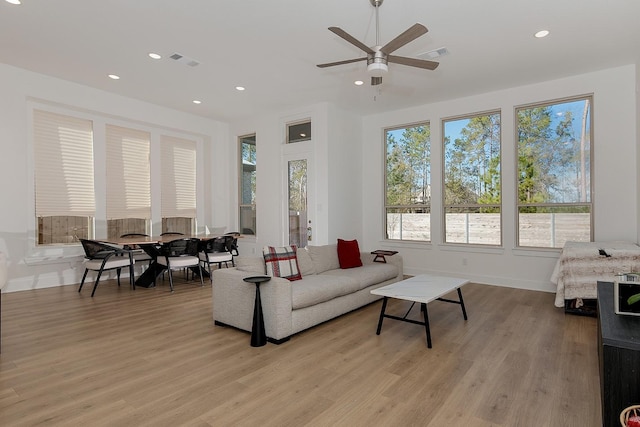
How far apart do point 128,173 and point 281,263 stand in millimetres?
4412

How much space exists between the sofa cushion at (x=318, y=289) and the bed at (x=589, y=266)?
8.18ft

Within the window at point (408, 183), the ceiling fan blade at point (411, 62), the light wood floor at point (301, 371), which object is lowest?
the light wood floor at point (301, 371)

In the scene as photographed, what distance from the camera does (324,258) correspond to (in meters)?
4.85

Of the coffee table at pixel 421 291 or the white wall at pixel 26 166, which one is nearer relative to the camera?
the coffee table at pixel 421 291

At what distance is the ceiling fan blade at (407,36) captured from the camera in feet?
9.32

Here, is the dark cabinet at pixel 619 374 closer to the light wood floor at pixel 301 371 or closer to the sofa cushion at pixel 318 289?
the light wood floor at pixel 301 371

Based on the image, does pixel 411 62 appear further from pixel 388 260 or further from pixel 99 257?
pixel 99 257

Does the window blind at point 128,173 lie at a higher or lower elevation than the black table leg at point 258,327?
higher

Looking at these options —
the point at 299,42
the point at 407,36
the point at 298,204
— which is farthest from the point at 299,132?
the point at 407,36

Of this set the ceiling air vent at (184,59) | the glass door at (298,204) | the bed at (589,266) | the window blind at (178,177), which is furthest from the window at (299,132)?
the bed at (589,266)

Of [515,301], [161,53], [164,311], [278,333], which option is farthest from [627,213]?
[161,53]

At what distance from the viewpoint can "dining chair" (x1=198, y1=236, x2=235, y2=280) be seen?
620cm

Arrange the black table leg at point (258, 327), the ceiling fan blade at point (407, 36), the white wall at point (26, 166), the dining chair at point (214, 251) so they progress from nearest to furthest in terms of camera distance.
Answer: the ceiling fan blade at point (407, 36)
the black table leg at point (258, 327)
the white wall at point (26, 166)
the dining chair at point (214, 251)

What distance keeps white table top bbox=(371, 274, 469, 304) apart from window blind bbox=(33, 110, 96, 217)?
17.5 ft
